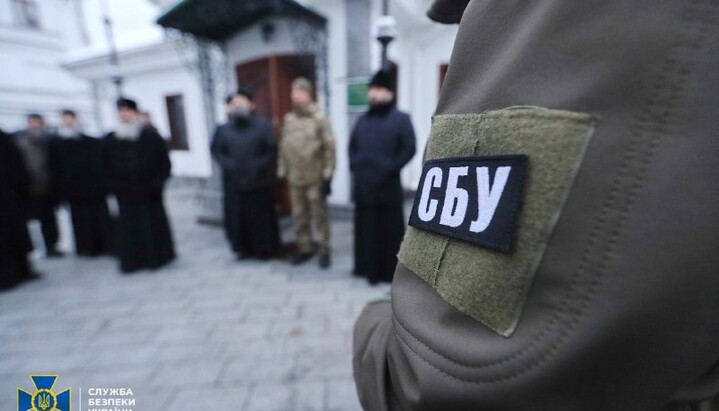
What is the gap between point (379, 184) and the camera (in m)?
3.07

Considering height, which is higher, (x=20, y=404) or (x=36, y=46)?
(x=36, y=46)

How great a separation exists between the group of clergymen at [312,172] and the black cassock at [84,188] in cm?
154

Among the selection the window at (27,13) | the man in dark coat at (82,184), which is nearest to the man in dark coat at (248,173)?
the man in dark coat at (82,184)

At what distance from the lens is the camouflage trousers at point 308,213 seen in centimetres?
369

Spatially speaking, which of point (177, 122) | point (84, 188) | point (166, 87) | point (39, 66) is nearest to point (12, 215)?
point (84, 188)

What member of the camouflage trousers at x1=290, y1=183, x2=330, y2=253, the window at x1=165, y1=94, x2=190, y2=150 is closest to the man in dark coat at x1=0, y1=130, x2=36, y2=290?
the camouflage trousers at x1=290, y1=183, x2=330, y2=253

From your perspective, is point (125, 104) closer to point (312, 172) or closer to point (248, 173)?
point (248, 173)

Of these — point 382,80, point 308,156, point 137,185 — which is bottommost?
point 137,185

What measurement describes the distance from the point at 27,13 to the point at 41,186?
47.5 feet

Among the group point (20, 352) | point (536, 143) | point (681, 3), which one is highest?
point (681, 3)

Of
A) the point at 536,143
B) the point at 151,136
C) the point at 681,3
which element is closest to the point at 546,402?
the point at 536,143

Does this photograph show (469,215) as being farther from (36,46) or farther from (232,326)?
(36,46)

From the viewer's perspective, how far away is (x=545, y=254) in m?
0.41

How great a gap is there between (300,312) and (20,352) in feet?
6.59
